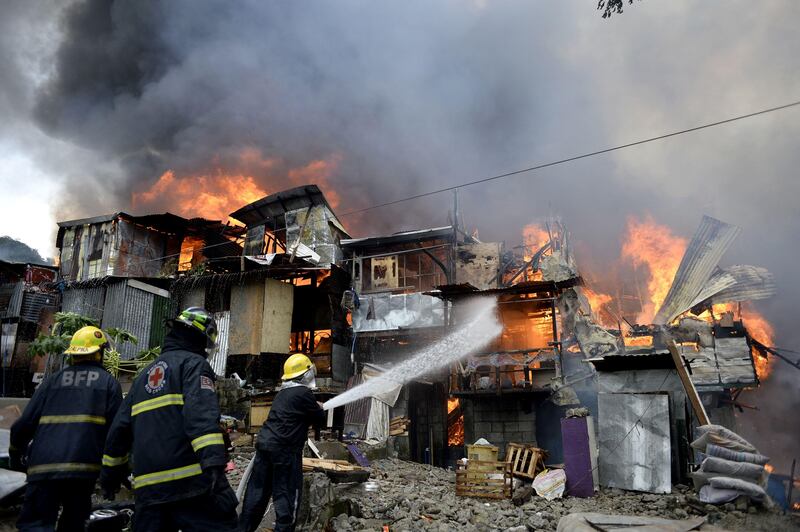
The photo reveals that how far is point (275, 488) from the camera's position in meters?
5.99

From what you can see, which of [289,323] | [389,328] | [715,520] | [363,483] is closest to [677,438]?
[715,520]

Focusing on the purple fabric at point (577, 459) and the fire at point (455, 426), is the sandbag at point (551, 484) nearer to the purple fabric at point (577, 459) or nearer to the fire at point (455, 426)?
the purple fabric at point (577, 459)

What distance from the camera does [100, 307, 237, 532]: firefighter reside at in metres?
3.75

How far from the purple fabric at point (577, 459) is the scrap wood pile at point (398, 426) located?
29.3 feet

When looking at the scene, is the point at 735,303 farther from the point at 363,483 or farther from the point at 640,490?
the point at 363,483

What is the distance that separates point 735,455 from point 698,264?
17.0 metres

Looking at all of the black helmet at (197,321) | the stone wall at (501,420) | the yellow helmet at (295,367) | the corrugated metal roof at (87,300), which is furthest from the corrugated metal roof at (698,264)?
the corrugated metal roof at (87,300)

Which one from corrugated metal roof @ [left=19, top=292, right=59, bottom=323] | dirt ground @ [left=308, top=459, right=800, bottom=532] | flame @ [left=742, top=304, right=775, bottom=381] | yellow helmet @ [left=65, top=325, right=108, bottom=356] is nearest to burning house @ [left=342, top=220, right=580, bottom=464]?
dirt ground @ [left=308, top=459, right=800, bottom=532]

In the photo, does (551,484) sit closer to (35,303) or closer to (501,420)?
(501,420)

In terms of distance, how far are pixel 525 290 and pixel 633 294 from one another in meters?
12.2

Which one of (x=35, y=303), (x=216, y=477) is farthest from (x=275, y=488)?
(x=35, y=303)

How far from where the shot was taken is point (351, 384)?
71.1 feet

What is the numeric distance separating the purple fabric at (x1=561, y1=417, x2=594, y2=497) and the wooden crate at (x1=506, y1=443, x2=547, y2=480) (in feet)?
4.01

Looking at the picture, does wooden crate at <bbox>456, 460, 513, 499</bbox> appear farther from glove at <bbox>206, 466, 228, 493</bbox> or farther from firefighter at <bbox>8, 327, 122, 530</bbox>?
glove at <bbox>206, 466, 228, 493</bbox>
